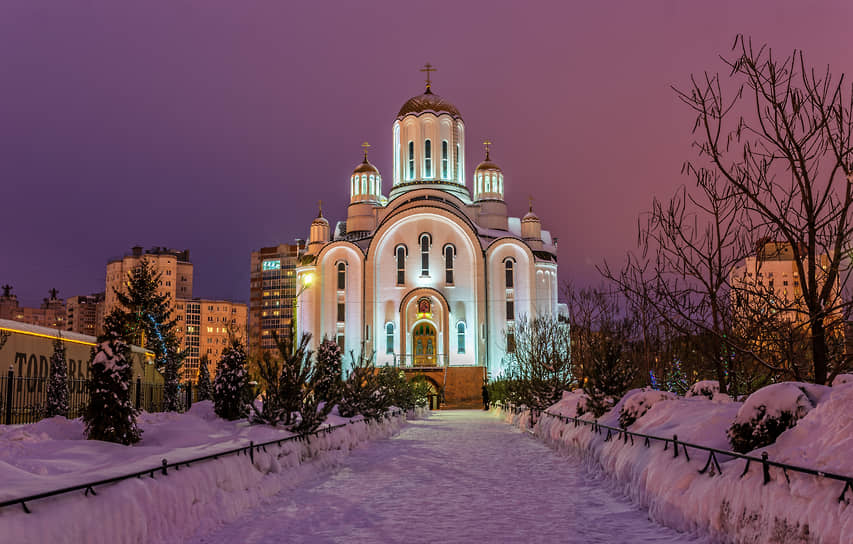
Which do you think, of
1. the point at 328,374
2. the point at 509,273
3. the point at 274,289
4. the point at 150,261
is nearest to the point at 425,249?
the point at 509,273

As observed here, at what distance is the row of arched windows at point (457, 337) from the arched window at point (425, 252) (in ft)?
14.3

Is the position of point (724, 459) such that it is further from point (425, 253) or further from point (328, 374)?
point (425, 253)

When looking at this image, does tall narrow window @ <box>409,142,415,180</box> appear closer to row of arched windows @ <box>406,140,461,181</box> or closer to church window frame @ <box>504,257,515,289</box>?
row of arched windows @ <box>406,140,461,181</box>

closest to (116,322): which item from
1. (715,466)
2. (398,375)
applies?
(715,466)

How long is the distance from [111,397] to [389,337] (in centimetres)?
4197

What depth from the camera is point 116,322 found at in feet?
40.3

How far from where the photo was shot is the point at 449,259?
54.4m

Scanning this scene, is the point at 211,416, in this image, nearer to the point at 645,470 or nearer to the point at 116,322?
the point at 116,322

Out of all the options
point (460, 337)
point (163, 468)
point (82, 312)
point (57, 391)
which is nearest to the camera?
point (163, 468)

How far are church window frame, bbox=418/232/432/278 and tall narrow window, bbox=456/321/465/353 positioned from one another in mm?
4282

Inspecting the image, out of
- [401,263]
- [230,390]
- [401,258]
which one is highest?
[401,258]

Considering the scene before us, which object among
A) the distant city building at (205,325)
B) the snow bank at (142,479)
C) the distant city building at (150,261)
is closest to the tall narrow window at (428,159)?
the snow bank at (142,479)

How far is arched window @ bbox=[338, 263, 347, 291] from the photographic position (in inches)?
2146

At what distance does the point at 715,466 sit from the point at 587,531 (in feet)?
4.62
